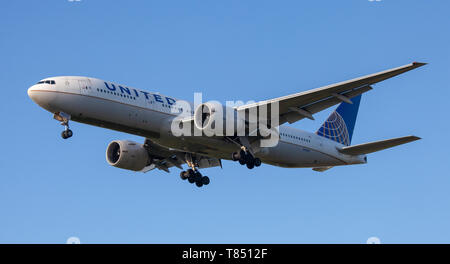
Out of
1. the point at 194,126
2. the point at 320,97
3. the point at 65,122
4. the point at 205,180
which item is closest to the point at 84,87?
the point at 65,122

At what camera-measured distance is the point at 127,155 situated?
39312 mm

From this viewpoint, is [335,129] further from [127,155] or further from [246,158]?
[127,155]

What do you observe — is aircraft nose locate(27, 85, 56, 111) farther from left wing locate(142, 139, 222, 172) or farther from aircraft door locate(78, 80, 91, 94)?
left wing locate(142, 139, 222, 172)

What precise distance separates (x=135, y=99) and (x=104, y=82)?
1.78 m

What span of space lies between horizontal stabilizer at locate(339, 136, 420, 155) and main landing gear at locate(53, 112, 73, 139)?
16.9 metres

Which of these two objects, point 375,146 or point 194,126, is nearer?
point 194,126

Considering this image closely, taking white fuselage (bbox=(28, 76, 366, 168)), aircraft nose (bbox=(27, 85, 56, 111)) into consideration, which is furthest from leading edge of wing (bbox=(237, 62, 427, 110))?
aircraft nose (bbox=(27, 85, 56, 111))

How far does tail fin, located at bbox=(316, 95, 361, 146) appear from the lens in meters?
42.1

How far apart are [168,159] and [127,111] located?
837 centimetres

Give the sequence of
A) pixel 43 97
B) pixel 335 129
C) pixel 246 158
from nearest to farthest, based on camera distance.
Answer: pixel 43 97
pixel 246 158
pixel 335 129

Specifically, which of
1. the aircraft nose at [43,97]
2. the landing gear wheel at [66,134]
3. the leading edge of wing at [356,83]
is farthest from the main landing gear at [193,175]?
the aircraft nose at [43,97]
